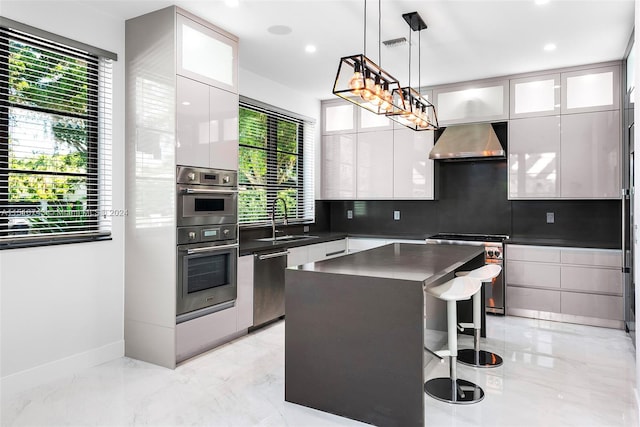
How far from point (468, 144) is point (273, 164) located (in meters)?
2.33

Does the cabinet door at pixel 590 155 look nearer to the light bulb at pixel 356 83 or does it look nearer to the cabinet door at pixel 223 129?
the light bulb at pixel 356 83

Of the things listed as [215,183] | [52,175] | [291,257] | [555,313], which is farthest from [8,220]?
[555,313]

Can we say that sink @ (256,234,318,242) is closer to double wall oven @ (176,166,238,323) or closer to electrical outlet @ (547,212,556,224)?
double wall oven @ (176,166,238,323)

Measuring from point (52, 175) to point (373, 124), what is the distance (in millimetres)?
3938

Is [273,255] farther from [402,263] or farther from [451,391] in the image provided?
[451,391]

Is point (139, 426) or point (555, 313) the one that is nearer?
point (139, 426)

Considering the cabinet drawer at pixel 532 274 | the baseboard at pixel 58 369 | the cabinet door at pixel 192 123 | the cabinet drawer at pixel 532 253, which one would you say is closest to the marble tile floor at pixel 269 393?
the baseboard at pixel 58 369

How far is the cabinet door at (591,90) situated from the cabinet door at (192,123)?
3.84 meters

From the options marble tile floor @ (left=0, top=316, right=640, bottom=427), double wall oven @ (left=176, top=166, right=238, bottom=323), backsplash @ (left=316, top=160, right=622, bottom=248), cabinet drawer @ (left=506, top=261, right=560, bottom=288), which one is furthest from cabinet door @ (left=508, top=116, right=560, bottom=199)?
double wall oven @ (left=176, top=166, right=238, bottom=323)

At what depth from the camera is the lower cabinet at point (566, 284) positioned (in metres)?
4.38

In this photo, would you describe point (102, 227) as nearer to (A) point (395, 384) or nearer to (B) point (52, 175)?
(B) point (52, 175)

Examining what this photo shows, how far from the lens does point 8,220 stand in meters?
2.91

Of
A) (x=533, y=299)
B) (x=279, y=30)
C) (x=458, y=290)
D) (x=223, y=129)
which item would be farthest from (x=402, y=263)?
(x=533, y=299)

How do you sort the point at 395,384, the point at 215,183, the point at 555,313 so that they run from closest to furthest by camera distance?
the point at 395,384, the point at 215,183, the point at 555,313
